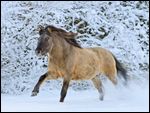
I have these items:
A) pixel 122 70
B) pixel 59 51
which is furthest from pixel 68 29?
pixel 59 51

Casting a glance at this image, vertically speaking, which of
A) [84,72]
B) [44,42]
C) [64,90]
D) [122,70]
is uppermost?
[44,42]

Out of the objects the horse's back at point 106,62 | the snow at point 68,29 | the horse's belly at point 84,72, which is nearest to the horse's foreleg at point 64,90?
the horse's belly at point 84,72

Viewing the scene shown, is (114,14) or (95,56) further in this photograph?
(114,14)

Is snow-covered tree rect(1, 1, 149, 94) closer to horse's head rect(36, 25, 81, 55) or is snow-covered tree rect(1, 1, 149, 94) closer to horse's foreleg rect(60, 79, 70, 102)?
horse's head rect(36, 25, 81, 55)

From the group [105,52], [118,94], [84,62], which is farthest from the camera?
[118,94]

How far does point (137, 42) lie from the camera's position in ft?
40.0

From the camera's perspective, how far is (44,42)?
281 inches

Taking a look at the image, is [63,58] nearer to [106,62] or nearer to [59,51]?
[59,51]

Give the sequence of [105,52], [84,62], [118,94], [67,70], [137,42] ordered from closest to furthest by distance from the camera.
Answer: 1. [67,70]
2. [84,62]
3. [105,52]
4. [118,94]
5. [137,42]

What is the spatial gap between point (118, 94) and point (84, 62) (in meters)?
1.89

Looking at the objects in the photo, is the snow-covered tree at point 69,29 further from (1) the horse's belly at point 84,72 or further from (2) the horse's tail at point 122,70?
(1) the horse's belly at point 84,72

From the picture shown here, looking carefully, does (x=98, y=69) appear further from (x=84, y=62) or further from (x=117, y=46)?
(x=117, y=46)

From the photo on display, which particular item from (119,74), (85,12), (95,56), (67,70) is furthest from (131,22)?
(67,70)

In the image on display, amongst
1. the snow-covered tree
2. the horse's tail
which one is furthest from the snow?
the horse's tail
